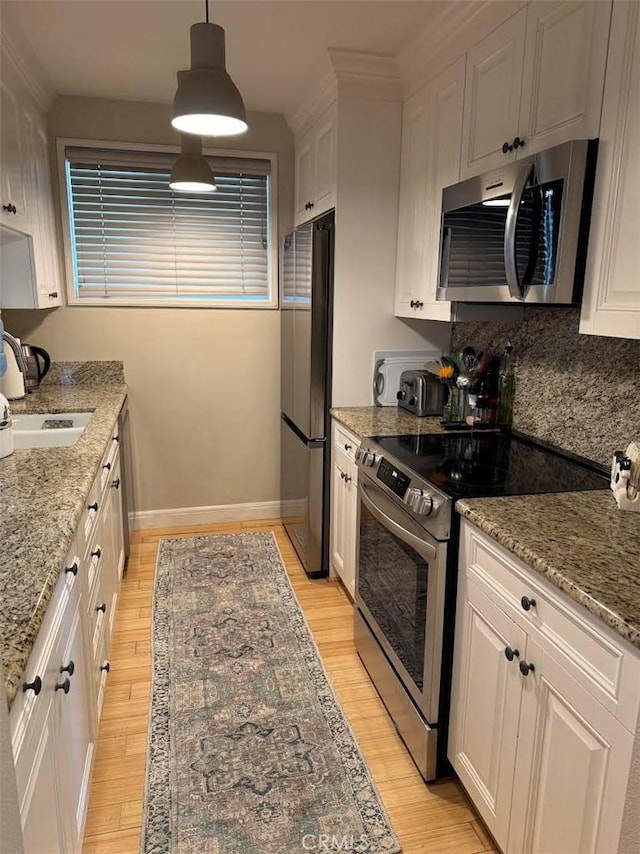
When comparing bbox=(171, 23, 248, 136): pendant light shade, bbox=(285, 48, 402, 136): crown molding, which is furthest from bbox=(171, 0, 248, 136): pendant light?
bbox=(285, 48, 402, 136): crown molding

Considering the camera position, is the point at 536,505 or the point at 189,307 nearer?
the point at 536,505

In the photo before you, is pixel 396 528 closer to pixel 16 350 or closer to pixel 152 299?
pixel 16 350

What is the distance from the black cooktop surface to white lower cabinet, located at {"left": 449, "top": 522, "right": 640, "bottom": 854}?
217 millimetres

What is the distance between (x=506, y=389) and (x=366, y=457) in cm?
72

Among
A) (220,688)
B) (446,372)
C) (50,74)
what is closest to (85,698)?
(220,688)

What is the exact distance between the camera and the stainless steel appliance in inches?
67.7

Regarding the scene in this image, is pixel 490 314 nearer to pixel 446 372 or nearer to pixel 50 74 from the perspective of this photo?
pixel 446 372

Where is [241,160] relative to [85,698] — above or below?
above

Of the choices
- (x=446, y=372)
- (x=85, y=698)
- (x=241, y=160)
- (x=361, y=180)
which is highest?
(x=241, y=160)

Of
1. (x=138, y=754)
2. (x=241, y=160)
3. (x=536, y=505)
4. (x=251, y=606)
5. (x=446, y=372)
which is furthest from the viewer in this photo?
(x=241, y=160)

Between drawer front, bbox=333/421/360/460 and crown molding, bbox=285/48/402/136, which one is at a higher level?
crown molding, bbox=285/48/402/136

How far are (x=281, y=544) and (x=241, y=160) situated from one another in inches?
92.5

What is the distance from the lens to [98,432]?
90.5 inches

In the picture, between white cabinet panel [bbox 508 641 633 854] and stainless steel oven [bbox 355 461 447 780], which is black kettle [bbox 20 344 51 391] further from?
white cabinet panel [bbox 508 641 633 854]
